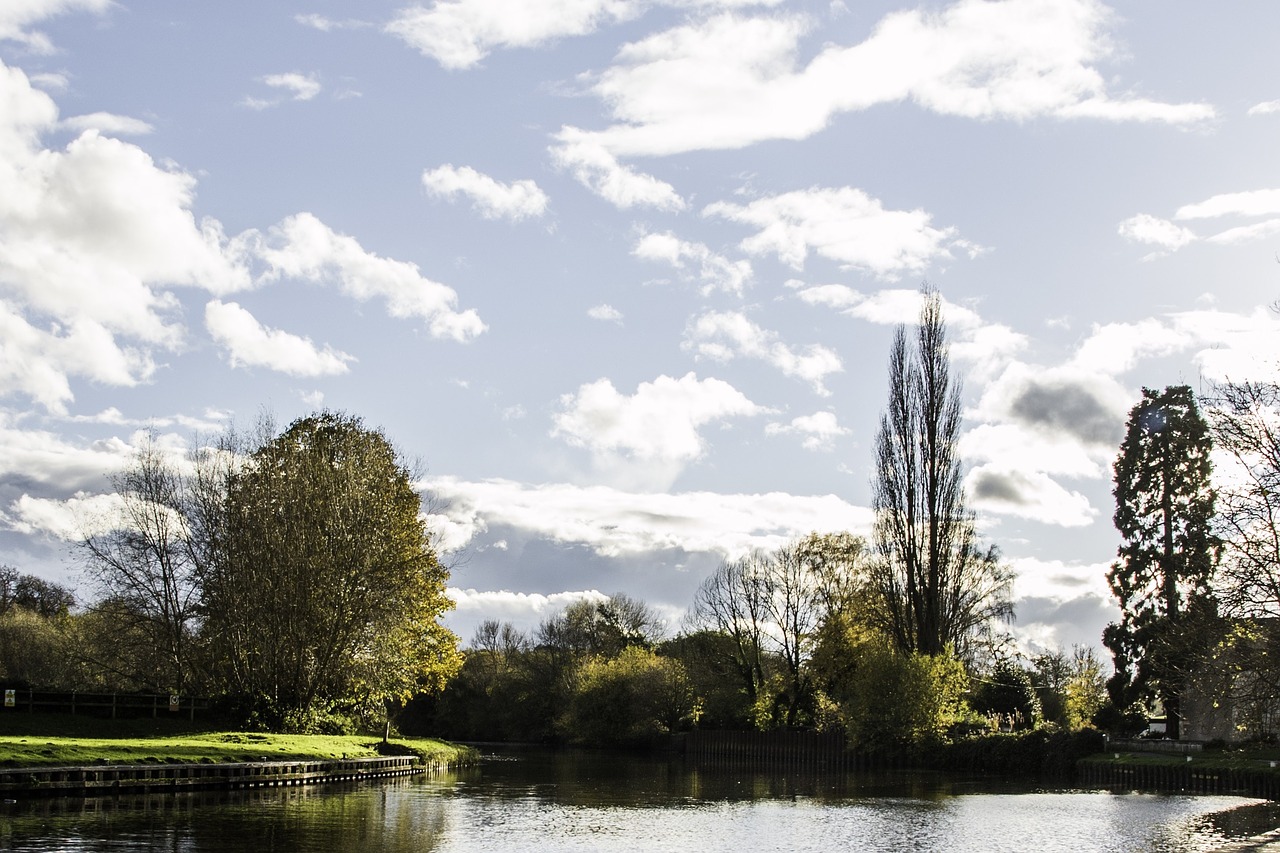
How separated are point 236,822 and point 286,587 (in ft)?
82.6

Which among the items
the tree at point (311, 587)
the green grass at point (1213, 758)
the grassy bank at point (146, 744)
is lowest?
the green grass at point (1213, 758)

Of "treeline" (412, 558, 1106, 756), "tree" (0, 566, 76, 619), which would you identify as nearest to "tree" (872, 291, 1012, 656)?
"treeline" (412, 558, 1106, 756)

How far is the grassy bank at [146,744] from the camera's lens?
33469 millimetres

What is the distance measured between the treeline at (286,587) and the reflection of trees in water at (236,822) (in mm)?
16304

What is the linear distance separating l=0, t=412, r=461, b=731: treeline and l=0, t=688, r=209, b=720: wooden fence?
1.80m

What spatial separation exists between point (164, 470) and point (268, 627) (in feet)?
37.8

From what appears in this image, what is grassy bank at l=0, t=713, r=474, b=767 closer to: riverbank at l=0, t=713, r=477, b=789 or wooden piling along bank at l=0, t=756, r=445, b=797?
riverbank at l=0, t=713, r=477, b=789

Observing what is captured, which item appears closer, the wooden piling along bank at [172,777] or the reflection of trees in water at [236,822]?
the reflection of trees in water at [236,822]

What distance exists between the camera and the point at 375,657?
53688 millimetres

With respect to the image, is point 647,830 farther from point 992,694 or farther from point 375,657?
point 992,694

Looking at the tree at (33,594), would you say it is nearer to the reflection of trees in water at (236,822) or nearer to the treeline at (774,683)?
the treeline at (774,683)

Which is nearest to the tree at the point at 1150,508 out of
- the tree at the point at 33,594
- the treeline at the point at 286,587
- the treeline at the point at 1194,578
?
the treeline at the point at 1194,578

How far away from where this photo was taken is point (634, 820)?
31.7 metres

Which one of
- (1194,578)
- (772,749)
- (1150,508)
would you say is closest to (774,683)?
(772,749)
